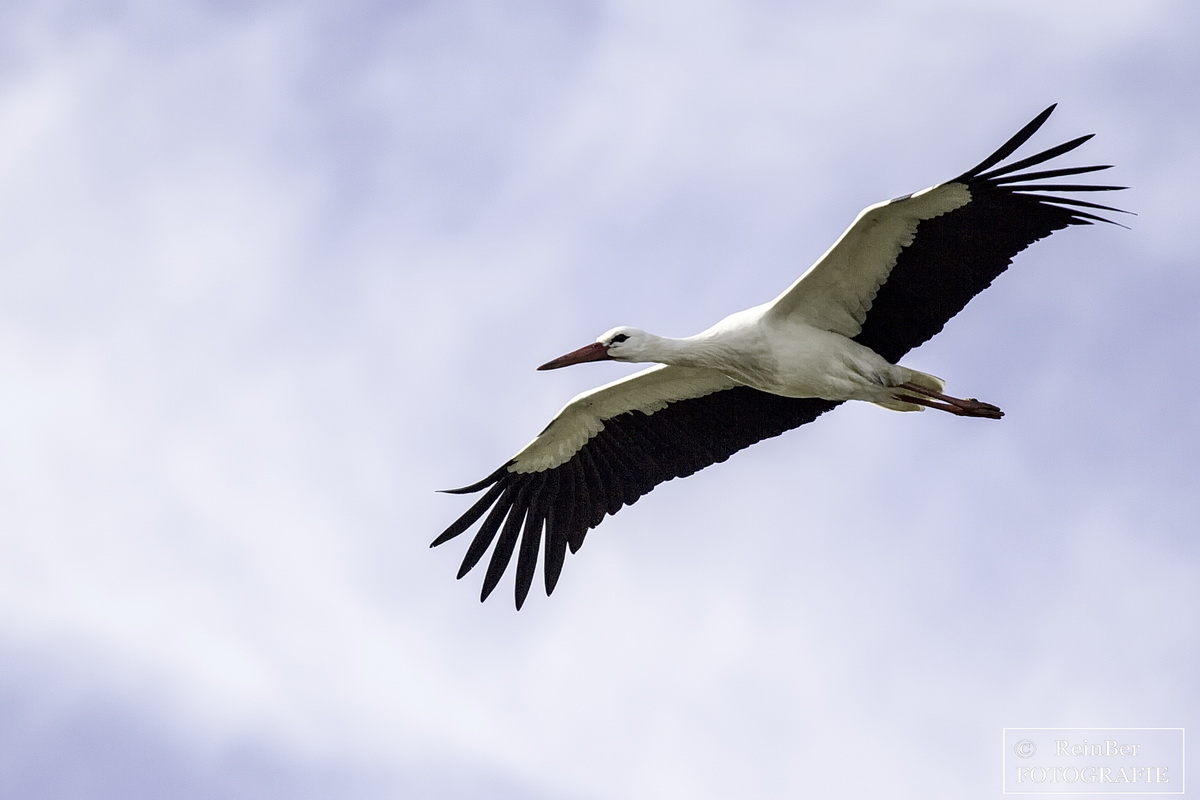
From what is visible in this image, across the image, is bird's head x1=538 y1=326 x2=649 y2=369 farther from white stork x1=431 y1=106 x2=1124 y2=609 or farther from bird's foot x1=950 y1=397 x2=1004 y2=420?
bird's foot x1=950 y1=397 x2=1004 y2=420

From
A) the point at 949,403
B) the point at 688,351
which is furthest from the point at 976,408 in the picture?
the point at 688,351

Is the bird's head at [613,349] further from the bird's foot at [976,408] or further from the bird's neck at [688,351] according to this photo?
the bird's foot at [976,408]

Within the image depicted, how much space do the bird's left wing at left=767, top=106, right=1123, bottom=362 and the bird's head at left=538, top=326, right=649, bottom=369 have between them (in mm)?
944

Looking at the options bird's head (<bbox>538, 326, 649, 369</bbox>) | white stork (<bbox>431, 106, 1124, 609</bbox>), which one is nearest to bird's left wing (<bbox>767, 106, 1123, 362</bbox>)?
white stork (<bbox>431, 106, 1124, 609</bbox>)

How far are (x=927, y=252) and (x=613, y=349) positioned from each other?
2.19 metres

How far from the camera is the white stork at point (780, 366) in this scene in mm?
10531

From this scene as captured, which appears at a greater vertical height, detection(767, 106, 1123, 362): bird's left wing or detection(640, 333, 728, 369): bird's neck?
detection(767, 106, 1123, 362): bird's left wing

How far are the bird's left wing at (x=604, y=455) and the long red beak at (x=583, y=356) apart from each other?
1.59 ft

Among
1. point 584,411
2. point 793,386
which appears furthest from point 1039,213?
point 584,411

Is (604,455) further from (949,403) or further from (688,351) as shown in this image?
(949,403)

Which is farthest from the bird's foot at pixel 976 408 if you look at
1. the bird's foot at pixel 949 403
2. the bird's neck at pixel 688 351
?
the bird's neck at pixel 688 351

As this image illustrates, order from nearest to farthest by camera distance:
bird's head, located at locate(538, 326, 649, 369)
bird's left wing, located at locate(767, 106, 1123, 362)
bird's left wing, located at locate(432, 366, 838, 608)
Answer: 1. bird's left wing, located at locate(767, 106, 1123, 362)
2. bird's head, located at locate(538, 326, 649, 369)
3. bird's left wing, located at locate(432, 366, 838, 608)

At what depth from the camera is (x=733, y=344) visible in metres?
11.1

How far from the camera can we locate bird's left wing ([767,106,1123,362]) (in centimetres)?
1038
